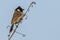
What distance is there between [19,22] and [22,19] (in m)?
0.05

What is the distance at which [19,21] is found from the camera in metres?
1.28

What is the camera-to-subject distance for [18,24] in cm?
134

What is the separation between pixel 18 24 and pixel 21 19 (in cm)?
7

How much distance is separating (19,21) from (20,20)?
29mm

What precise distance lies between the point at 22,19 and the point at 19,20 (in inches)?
1.4

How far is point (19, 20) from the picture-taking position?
1275mm

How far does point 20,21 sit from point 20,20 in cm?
2

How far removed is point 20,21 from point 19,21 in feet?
0.13

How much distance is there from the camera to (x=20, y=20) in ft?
4.28

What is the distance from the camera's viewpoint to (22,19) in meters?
1.29

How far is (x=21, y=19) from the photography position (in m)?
1.30

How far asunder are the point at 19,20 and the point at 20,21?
5cm
